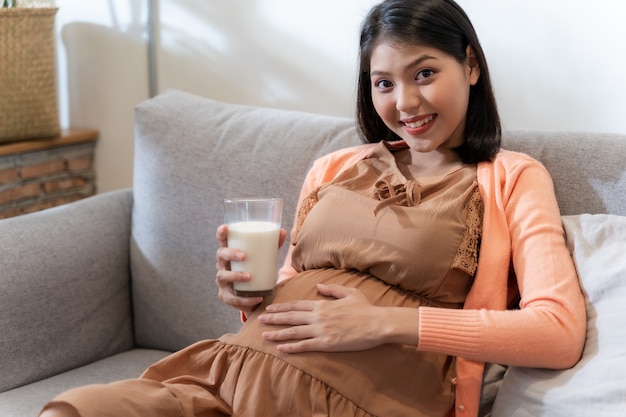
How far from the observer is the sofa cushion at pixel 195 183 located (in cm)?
204

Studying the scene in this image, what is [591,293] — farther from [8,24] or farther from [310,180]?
[8,24]

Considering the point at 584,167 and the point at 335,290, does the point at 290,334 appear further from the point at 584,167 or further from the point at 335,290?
the point at 584,167

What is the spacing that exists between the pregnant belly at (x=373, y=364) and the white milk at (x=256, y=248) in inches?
3.4

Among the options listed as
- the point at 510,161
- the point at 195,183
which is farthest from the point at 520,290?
the point at 195,183

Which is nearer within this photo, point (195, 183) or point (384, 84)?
point (384, 84)

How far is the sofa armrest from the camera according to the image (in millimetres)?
1973

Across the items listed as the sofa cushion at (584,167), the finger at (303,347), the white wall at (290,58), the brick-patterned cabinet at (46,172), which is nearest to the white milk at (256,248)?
the finger at (303,347)

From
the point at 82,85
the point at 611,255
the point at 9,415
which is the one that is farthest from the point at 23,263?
the point at 611,255

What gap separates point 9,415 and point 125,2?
1.45 metres

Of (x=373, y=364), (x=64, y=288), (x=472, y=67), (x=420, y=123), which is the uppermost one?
(x=472, y=67)

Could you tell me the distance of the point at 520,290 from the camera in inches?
61.0

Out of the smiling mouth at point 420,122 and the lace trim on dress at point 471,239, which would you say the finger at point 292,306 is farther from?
the smiling mouth at point 420,122

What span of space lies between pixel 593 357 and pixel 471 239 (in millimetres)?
312

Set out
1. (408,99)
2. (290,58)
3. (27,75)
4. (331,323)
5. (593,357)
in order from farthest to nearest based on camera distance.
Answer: (27,75), (290,58), (408,99), (331,323), (593,357)
